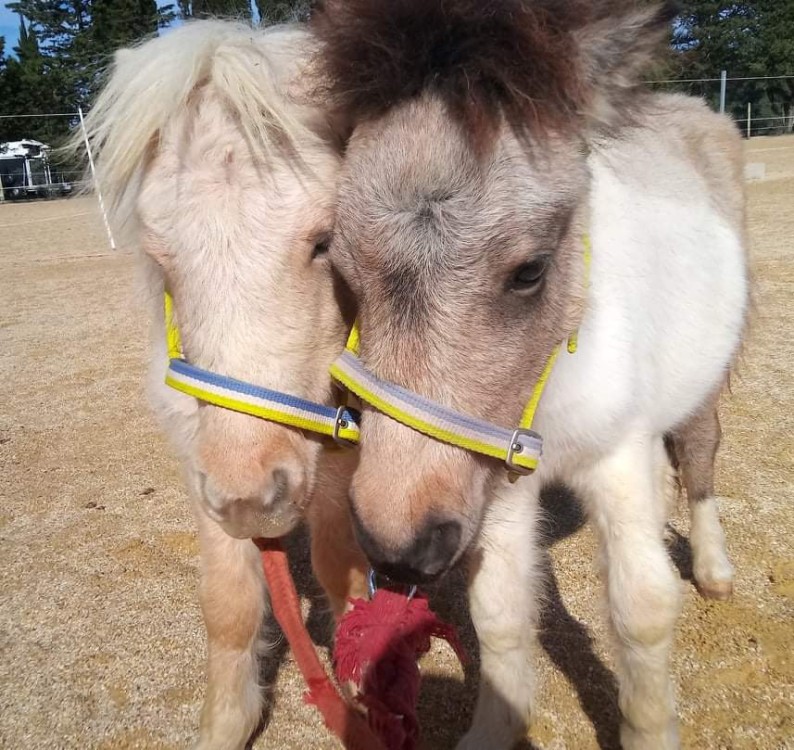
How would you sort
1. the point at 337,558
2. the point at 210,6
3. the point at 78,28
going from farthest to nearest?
the point at 78,28, the point at 210,6, the point at 337,558

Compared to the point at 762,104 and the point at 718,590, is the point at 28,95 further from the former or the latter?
the point at 718,590

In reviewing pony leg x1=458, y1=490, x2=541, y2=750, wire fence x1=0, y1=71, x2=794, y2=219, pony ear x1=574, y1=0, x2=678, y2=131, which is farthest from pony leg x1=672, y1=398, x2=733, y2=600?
wire fence x1=0, y1=71, x2=794, y2=219

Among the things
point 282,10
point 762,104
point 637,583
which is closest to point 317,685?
point 637,583

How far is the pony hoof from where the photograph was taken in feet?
8.70

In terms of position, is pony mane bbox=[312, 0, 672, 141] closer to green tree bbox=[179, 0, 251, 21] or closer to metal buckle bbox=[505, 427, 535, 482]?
metal buckle bbox=[505, 427, 535, 482]

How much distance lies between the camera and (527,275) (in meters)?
1.33

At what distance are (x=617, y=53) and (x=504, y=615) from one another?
150 cm

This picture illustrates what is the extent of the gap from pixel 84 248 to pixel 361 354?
13.3 m

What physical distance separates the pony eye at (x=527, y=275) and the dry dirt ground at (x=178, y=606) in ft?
4.91

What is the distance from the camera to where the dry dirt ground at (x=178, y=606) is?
2.17 m

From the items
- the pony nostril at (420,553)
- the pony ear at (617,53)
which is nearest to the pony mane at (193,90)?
the pony ear at (617,53)

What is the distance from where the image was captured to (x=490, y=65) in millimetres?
1280

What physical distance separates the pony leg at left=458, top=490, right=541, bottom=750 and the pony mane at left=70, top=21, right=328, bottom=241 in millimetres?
1179

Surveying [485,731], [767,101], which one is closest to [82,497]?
[485,731]
